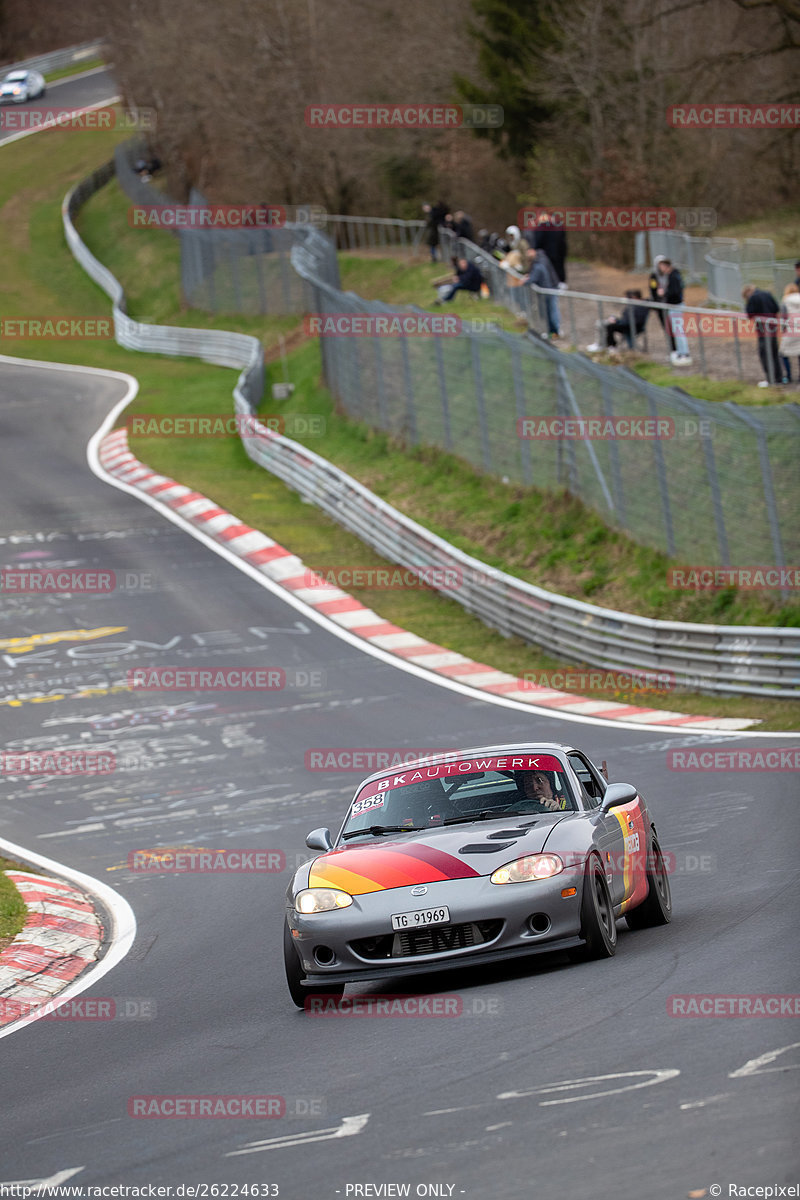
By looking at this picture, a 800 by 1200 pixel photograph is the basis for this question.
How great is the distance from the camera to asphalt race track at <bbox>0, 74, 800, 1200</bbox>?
5.52m

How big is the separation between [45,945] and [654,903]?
428cm

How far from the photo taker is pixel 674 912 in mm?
10086

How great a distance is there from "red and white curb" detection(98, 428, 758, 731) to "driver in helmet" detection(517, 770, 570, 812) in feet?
26.8

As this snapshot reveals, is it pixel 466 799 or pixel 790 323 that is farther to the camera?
pixel 790 323

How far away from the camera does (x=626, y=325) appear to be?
90.5 ft

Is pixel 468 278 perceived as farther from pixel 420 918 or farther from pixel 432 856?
pixel 420 918

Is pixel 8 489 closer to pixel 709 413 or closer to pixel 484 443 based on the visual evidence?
pixel 484 443

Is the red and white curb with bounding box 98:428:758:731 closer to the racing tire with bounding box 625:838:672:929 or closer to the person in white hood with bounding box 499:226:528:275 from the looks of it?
the racing tire with bounding box 625:838:672:929

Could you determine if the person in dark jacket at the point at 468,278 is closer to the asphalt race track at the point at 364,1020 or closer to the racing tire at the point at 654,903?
the asphalt race track at the point at 364,1020

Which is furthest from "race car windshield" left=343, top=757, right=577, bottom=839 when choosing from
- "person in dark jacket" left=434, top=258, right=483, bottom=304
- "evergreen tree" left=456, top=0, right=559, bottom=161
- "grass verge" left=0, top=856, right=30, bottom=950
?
"evergreen tree" left=456, top=0, right=559, bottom=161

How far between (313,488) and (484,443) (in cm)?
484

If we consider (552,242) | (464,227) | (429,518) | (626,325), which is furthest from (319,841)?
(464,227)

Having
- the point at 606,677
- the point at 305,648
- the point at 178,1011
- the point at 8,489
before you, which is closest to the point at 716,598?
the point at 606,677

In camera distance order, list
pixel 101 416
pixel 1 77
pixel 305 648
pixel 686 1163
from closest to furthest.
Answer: pixel 686 1163, pixel 305 648, pixel 101 416, pixel 1 77
